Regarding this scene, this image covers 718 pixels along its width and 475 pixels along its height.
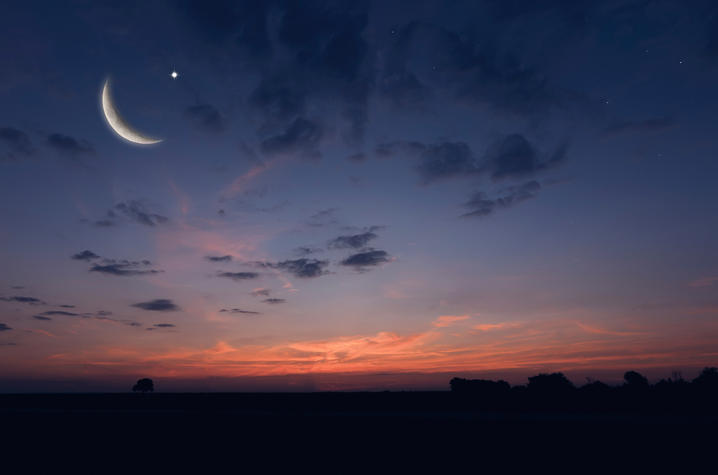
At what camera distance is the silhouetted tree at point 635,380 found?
144 feet

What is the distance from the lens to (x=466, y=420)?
27.2 metres

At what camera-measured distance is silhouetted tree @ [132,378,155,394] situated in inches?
4390

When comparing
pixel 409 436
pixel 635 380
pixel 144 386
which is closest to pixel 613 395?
pixel 635 380

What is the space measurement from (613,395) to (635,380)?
28.7ft

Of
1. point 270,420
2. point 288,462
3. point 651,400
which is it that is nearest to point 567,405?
point 651,400

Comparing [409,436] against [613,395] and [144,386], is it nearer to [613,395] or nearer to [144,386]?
[613,395]

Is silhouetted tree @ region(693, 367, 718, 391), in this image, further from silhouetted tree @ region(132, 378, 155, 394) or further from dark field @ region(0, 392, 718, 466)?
silhouetted tree @ region(132, 378, 155, 394)

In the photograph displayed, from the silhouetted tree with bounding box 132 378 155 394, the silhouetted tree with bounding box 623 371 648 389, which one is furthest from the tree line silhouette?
the silhouetted tree with bounding box 132 378 155 394

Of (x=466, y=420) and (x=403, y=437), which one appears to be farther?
(x=466, y=420)

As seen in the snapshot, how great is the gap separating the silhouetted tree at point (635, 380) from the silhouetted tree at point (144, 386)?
109m

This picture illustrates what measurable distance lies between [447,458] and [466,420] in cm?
930

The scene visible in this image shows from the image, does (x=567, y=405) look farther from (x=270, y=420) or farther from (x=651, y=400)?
(x=270, y=420)

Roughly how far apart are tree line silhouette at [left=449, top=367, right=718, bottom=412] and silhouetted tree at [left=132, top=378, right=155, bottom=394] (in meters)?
93.5

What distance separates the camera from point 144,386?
11169 cm
